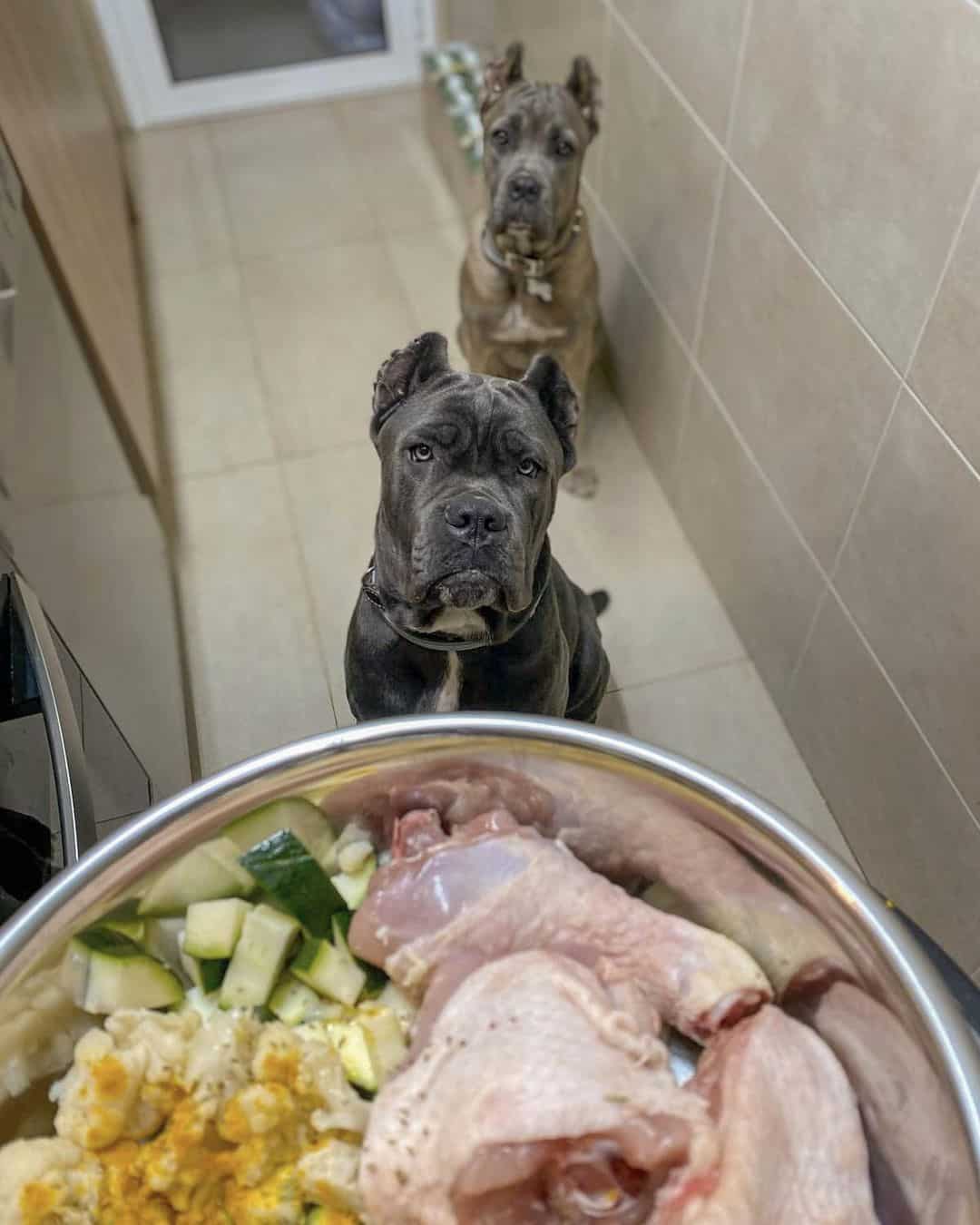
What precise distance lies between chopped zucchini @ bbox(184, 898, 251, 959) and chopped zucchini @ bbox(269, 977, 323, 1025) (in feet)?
0.20

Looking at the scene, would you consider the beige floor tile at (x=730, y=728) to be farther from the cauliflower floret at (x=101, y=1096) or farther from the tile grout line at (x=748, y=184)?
the cauliflower floret at (x=101, y=1096)

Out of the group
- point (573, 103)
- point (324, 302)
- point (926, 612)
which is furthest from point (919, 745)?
point (324, 302)

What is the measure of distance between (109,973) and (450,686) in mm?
534

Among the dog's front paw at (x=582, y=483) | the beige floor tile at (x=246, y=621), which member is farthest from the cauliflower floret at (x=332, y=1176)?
the dog's front paw at (x=582, y=483)

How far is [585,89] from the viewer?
71.8 inches

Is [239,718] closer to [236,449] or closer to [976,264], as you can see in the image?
[236,449]

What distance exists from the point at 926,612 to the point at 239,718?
1190 millimetres

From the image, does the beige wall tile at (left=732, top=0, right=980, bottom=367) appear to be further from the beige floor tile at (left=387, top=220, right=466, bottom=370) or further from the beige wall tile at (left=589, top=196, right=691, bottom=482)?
the beige floor tile at (left=387, top=220, right=466, bottom=370)

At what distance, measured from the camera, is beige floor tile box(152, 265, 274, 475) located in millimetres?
2350

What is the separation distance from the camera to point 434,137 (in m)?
3.06

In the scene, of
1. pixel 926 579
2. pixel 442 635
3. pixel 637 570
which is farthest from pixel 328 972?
pixel 637 570

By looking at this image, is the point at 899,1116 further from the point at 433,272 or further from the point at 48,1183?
the point at 433,272

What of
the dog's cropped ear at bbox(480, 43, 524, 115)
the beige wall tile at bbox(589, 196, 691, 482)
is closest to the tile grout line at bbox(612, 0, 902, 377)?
the dog's cropped ear at bbox(480, 43, 524, 115)

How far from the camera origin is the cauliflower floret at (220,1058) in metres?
0.81
